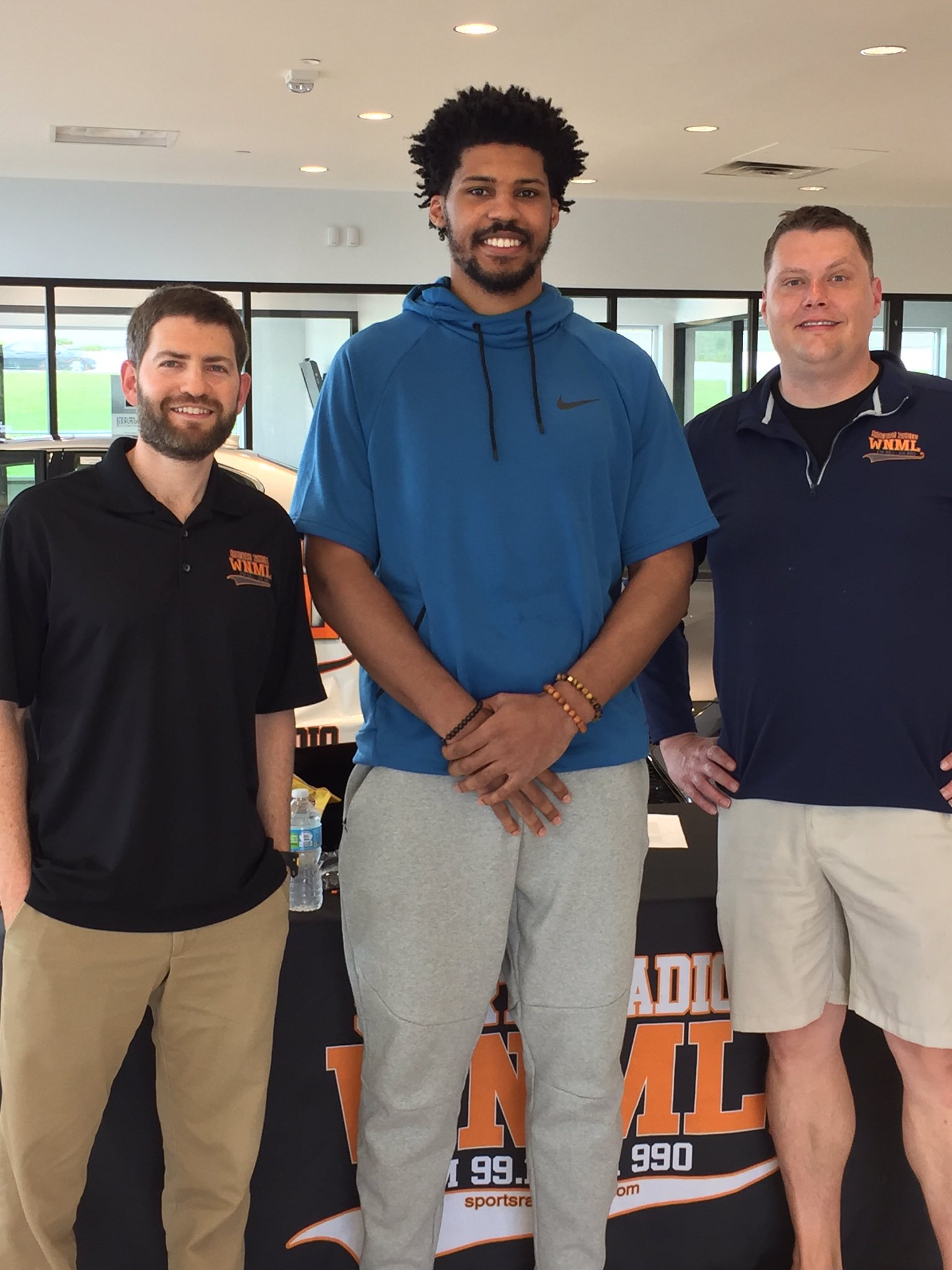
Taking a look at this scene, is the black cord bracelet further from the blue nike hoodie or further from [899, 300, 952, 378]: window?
[899, 300, 952, 378]: window

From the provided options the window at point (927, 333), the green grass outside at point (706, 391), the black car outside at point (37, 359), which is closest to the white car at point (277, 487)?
the black car outside at point (37, 359)

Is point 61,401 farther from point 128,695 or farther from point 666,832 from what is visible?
point 128,695

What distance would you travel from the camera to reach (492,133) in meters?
1.68

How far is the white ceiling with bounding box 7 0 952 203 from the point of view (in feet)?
16.8

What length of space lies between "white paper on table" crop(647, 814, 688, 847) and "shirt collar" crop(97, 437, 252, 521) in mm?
1012

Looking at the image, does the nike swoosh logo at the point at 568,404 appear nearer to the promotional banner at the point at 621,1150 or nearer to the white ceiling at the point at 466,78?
the promotional banner at the point at 621,1150

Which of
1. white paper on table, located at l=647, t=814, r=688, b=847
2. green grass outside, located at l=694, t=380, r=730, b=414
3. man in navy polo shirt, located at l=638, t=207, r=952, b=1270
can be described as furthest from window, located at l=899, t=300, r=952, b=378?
man in navy polo shirt, located at l=638, t=207, r=952, b=1270

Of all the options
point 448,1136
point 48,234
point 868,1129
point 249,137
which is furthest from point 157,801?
point 48,234

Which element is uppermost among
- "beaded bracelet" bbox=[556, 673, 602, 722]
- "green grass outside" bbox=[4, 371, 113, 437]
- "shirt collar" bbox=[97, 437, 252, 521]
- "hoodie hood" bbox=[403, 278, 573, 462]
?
"green grass outside" bbox=[4, 371, 113, 437]

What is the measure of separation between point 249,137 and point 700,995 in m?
6.88

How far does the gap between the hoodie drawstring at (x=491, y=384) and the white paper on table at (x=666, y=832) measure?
2.90ft

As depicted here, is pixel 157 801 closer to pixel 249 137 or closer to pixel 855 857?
pixel 855 857

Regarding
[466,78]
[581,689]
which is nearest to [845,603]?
[581,689]

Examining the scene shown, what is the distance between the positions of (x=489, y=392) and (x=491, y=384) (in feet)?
0.06
